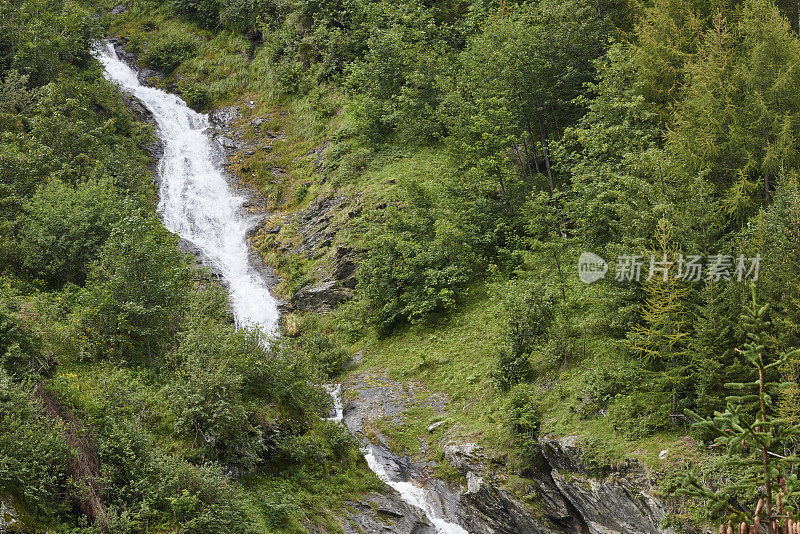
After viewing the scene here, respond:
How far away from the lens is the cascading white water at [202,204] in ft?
85.4

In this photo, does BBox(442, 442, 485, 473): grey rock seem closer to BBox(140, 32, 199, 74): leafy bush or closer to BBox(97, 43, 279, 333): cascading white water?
BBox(97, 43, 279, 333): cascading white water

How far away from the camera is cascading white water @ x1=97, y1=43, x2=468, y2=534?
85.4ft

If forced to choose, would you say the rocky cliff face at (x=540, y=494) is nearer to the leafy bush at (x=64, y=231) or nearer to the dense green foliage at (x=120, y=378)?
the dense green foliage at (x=120, y=378)

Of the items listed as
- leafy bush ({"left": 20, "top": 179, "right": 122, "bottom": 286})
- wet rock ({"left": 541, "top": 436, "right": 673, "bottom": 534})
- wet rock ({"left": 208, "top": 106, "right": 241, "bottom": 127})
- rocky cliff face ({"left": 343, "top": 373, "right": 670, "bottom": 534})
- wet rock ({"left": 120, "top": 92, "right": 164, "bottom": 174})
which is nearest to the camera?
wet rock ({"left": 541, "top": 436, "right": 673, "bottom": 534})

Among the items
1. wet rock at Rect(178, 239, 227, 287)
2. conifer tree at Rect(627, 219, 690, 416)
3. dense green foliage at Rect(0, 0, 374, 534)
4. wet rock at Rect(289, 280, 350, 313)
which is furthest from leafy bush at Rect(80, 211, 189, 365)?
conifer tree at Rect(627, 219, 690, 416)

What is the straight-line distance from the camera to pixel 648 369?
13086mm

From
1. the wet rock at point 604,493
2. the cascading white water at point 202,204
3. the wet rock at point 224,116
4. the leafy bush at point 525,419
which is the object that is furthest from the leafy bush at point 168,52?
the wet rock at point 604,493

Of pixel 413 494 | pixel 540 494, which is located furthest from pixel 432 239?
pixel 540 494

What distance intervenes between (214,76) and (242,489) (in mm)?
36237

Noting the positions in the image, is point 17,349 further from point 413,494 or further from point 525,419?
point 525,419

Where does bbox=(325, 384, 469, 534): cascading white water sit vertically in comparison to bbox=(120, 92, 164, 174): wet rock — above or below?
below

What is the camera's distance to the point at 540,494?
14016mm

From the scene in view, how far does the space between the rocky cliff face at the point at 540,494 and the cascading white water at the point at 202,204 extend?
15.9ft

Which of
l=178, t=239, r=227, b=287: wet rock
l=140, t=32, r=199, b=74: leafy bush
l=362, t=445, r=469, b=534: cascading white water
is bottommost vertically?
l=362, t=445, r=469, b=534: cascading white water
